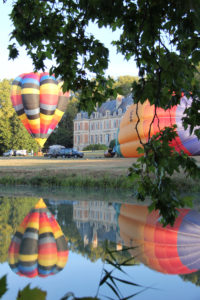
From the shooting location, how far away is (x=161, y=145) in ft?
9.89

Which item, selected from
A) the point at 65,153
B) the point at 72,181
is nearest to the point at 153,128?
the point at 72,181

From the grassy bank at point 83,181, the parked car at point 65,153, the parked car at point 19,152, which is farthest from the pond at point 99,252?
the parked car at point 19,152

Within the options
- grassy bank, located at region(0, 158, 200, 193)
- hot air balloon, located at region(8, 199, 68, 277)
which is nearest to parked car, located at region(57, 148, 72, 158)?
grassy bank, located at region(0, 158, 200, 193)

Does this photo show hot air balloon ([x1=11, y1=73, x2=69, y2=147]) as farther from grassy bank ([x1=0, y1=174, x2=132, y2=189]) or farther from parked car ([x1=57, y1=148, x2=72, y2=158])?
grassy bank ([x1=0, y1=174, x2=132, y2=189])

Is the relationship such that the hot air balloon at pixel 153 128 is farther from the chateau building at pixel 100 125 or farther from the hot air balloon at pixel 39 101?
the chateau building at pixel 100 125

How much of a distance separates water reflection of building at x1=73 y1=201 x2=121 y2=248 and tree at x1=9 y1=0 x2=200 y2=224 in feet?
6.32

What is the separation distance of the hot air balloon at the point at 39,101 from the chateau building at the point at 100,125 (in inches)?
1215

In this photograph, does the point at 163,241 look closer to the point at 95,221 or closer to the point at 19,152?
the point at 95,221

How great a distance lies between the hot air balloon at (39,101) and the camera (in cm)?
2877

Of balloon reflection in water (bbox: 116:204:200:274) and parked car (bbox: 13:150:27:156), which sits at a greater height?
parked car (bbox: 13:150:27:156)

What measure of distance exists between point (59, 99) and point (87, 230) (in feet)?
80.6

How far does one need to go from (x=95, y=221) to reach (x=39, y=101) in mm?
23429

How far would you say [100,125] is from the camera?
64.0m

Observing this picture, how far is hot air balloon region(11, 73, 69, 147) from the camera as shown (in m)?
28.8
